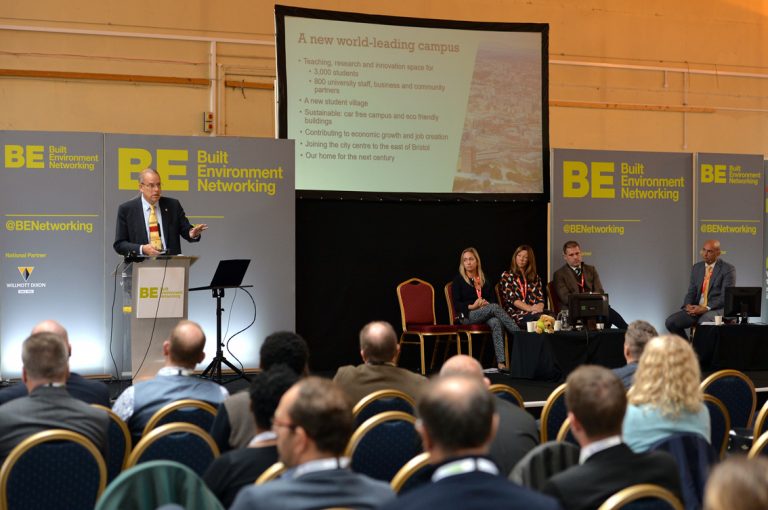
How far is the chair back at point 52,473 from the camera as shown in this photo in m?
2.61

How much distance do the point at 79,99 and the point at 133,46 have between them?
0.82 metres

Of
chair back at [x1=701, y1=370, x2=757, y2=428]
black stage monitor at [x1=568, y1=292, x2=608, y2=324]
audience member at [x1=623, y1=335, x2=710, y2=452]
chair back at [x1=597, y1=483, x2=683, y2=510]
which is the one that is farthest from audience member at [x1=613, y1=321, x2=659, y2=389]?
black stage monitor at [x1=568, y1=292, x2=608, y2=324]

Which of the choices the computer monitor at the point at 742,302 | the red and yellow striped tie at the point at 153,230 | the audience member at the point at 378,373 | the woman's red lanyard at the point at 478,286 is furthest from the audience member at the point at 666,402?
→ the computer monitor at the point at 742,302

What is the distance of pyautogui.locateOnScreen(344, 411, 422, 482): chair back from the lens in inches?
119

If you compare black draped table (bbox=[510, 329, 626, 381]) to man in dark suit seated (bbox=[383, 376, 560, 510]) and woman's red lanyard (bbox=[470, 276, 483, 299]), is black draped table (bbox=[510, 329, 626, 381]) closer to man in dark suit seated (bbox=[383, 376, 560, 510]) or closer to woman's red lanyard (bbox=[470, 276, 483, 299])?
woman's red lanyard (bbox=[470, 276, 483, 299])

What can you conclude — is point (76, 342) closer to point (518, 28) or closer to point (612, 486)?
point (518, 28)

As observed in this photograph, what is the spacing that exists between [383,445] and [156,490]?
1173 mm

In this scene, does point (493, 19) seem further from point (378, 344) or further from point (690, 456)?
point (690, 456)

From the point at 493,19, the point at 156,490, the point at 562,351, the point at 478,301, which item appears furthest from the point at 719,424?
the point at 493,19

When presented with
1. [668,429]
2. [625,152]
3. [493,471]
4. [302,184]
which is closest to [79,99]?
[302,184]

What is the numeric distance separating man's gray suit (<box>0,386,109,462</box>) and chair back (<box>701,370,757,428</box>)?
8.96 feet

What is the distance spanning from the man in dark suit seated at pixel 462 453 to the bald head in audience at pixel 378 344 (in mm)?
1923

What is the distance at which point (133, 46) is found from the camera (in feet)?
32.1

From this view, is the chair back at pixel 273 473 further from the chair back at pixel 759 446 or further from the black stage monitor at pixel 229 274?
the black stage monitor at pixel 229 274
